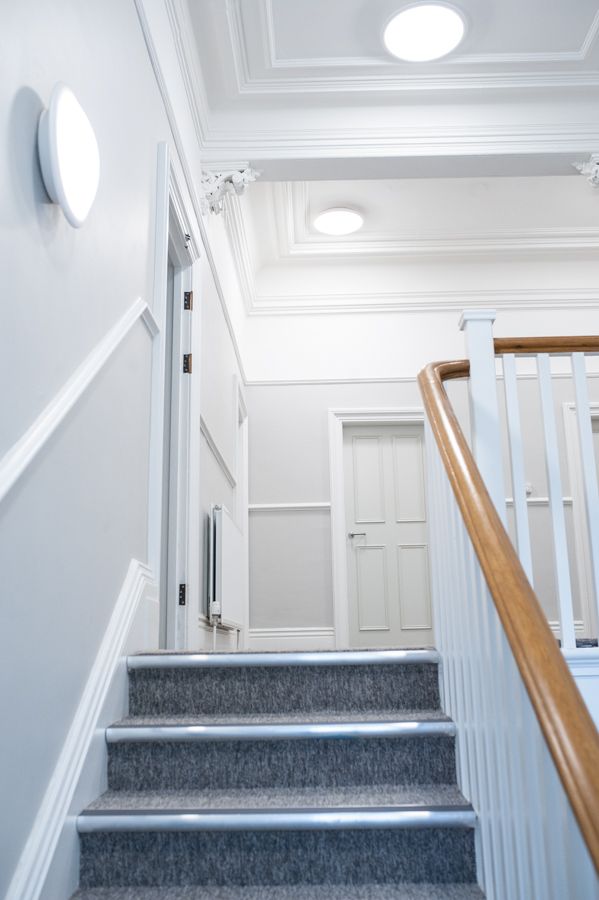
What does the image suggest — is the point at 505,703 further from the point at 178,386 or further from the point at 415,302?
the point at 415,302

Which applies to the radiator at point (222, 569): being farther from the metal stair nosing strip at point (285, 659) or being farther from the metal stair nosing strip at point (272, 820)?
the metal stair nosing strip at point (272, 820)

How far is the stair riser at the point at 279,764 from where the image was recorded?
77.1 inches

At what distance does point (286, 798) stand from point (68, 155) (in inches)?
58.8

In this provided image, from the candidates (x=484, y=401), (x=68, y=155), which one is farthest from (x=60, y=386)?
(x=484, y=401)

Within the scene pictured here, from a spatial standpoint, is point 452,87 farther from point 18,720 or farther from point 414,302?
point 18,720

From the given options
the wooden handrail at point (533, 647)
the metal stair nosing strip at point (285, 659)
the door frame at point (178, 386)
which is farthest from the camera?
the door frame at point (178, 386)

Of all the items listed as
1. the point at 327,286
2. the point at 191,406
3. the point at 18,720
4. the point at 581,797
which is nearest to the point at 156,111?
the point at 191,406

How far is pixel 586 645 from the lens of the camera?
2389 mm

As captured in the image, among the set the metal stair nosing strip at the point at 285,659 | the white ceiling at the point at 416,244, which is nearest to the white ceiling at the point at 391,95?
the white ceiling at the point at 416,244

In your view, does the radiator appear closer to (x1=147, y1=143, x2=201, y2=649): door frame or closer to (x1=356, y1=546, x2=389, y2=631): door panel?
(x1=147, y1=143, x2=201, y2=649): door frame

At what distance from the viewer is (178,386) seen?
11.4 feet

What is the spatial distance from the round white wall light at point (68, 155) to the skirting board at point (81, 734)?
104 centimetres

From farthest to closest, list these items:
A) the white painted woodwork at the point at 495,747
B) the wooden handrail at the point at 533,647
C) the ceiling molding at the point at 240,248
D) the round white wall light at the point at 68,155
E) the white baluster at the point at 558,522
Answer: the ceiling molding at the point at 240,248, the white baluster at the point at 558,522, the round white wall light at the point at 68,155, the white painted woodwork at the point at 495,747, the wooden handrail at the point at 533,647

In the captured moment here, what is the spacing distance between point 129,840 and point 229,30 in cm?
327
